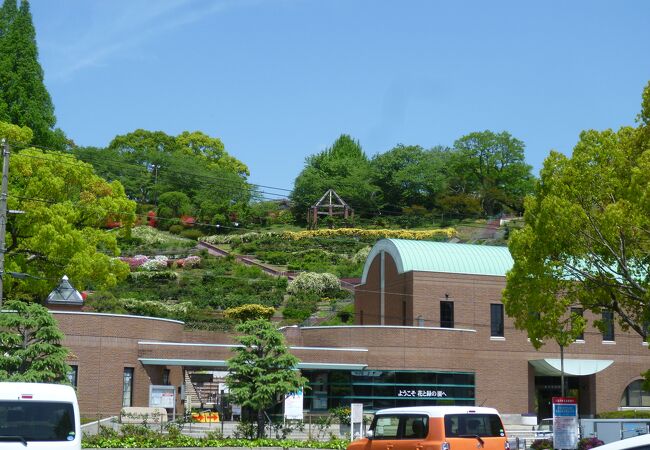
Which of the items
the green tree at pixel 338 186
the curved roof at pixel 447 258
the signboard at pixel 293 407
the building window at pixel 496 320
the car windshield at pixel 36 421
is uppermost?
the green tree at pixel 338 186

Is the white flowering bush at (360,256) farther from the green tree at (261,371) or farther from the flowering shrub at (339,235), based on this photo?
the green tree at (261,371)

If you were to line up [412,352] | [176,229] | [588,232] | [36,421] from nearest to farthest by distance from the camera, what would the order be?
1. [36,421]
2. [588,232]
3. [412,352]
4. [176,229]

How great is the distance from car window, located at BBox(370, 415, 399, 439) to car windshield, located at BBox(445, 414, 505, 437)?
4.69 feet

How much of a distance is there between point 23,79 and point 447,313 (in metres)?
39.5

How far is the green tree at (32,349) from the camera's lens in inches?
1204

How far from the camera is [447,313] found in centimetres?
5069

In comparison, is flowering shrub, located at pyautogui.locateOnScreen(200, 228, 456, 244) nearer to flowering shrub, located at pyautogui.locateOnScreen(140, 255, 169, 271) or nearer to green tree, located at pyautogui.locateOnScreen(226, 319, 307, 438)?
flowering shrub, located at pyautogui.locateOnScreen(140, 255, 169, 271)

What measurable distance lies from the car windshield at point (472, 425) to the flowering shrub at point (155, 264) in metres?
67.7

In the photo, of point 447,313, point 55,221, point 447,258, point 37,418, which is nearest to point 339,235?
point 447,258

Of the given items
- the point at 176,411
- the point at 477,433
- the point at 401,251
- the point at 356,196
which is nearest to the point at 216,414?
the point at 176,411

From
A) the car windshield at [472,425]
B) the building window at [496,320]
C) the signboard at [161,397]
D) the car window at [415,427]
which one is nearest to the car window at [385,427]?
the car window at [415,427]

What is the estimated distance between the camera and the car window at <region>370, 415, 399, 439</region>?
66.7ft

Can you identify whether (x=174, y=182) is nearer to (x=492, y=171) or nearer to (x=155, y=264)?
(x=155, y=264)

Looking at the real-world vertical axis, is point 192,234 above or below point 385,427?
above
